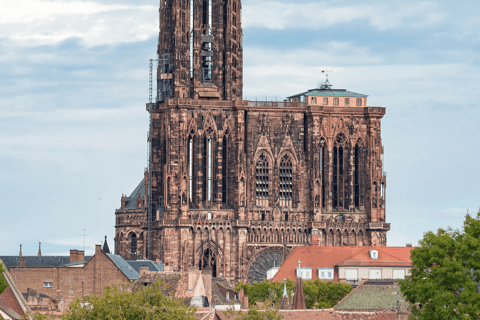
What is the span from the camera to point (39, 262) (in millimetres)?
186500

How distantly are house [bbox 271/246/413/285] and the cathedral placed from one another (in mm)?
8308

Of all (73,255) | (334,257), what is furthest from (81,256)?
(334,257)

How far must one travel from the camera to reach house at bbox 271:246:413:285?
178 m

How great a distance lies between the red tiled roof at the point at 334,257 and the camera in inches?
7023

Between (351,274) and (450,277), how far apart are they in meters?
78.0

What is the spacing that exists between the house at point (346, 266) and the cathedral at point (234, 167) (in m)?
8.31

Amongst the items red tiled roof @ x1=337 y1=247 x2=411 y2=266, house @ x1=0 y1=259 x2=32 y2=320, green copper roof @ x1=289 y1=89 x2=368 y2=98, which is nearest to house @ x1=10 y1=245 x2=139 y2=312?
red tiled roof @ x1=337 y1=247 x2=411 y2=266

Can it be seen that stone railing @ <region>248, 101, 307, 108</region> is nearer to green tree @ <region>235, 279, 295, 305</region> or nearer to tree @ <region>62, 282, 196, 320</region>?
green tree @ <region>235, 279, 295, 305</region>

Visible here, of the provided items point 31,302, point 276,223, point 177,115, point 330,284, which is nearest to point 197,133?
point 177,115

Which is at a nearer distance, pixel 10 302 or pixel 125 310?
pixel 125 310

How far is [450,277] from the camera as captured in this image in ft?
331

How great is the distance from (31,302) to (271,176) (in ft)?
162

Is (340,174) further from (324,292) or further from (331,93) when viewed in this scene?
(324,292)

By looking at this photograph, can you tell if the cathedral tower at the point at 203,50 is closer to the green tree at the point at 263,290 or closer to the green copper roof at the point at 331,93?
the green copper roof at the point at 331,93
